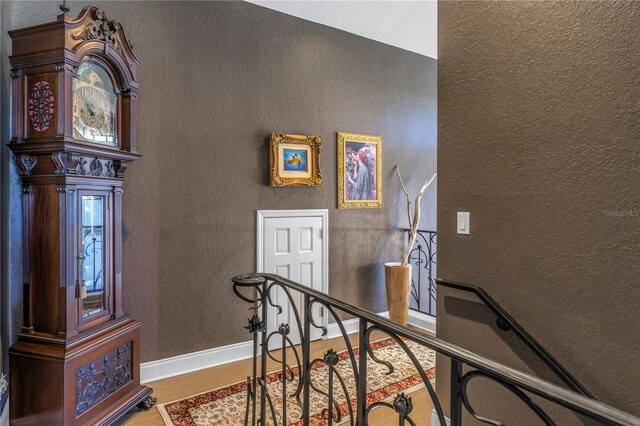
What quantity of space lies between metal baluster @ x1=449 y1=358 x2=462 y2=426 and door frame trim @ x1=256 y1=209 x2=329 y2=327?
275 cm

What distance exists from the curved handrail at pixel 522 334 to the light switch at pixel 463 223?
11.4 inches

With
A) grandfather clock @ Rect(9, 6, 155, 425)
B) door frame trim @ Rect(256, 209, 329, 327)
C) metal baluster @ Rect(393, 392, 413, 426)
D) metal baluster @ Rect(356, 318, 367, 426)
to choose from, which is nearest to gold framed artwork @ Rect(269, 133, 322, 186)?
door frame trim @ Rect(256, 209, 329, 327)

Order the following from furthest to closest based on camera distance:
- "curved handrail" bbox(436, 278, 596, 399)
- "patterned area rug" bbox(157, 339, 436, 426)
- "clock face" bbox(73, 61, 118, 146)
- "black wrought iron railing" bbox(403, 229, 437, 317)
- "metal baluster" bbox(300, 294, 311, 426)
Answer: "black wrought iron railing" bbox(403, 229, 437, 317) → "patterned area rug" bbox(157, 339, 436, 426) → "clock face" bbox(73, 61, 118, 146) → "curved handrail" bbox(436, 278, 596, 399) → "metal baluster" bbox(300, 294, 311, 426)

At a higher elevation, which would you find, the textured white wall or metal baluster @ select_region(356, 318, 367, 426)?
the textured white wall

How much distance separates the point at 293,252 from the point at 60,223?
2.02 m

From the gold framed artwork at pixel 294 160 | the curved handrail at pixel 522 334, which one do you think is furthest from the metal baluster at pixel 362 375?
the gold framed artwork at pixel 294 160

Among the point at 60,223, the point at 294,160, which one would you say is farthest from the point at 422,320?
the point at 60,223

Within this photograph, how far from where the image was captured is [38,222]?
2.16 metres

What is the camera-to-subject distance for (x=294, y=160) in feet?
12.1

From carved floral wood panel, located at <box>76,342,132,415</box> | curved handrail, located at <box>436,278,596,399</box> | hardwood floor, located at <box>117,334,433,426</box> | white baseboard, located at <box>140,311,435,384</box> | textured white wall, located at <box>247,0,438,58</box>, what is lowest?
hardwood floor, located at <box>117,334,433,426</box>

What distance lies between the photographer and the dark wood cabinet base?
205 cm

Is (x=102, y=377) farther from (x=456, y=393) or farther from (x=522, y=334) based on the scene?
(x=522, y=334)

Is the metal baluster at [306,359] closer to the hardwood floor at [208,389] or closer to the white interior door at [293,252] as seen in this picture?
the hardwood floor at [208,389]

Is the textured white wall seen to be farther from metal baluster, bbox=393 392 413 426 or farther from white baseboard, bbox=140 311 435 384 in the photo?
metal baluster, bbox=393 392 413 426
